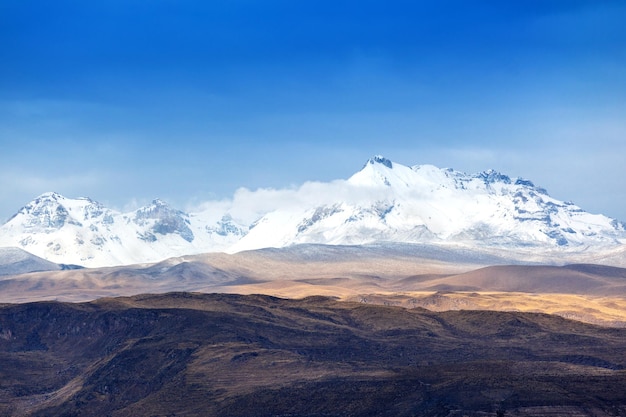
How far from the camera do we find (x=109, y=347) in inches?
7505

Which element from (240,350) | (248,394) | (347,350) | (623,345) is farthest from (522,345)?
(248,394)

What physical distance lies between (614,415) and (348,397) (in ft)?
99.3

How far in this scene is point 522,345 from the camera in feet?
603

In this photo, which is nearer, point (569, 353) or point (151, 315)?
point (569, 353)

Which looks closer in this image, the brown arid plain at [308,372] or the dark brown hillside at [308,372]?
the brown arid plain at [308,372]

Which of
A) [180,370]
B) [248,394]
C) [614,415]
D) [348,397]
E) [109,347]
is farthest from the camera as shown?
[109,347]

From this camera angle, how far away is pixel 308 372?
497ft

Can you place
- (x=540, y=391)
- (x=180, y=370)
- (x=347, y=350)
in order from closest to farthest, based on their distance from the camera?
(x=540, y=391) → (x=180, y=370) → (x=347, y=350)

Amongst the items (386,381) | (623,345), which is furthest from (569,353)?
(386,381)

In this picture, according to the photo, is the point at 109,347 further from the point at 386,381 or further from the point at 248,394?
the point at 386,381

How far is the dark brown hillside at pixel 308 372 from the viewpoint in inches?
4732

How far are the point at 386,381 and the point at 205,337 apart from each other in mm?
52232

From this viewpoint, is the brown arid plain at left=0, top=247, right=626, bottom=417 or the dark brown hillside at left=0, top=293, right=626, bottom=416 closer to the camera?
the brown arid plain at left=0, top=247, right=626, bottom=417

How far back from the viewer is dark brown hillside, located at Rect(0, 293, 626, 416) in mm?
120188
